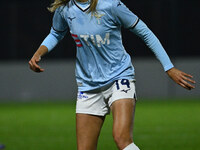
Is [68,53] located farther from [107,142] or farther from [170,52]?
[107,142]

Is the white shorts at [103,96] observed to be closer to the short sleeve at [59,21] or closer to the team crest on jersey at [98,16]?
the team crest on jersey at [98,16]

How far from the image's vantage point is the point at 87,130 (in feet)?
18.6

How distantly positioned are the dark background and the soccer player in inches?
618

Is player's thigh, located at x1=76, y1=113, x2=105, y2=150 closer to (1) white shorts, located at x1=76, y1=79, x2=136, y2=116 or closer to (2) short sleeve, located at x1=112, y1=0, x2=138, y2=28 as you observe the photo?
(1) white shorts, located at x1=76, y1=79, x2=136, y2=116

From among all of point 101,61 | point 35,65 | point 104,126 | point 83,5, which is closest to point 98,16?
point 83,5

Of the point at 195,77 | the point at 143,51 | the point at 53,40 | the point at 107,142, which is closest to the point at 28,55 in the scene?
the point at 143,51

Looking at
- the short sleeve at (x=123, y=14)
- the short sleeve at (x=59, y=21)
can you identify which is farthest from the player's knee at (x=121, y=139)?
the short sleeve at (x=59, y=21)

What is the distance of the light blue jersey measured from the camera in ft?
17.9

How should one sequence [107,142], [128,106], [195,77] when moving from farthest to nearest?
[195,77]
[107,142]
[128,106]

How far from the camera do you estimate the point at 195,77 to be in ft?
68.6

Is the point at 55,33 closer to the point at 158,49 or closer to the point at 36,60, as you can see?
the point at 36,60

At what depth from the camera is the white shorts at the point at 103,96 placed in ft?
18.0

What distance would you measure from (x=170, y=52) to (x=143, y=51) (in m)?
0.96

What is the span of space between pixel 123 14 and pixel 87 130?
113 cm
